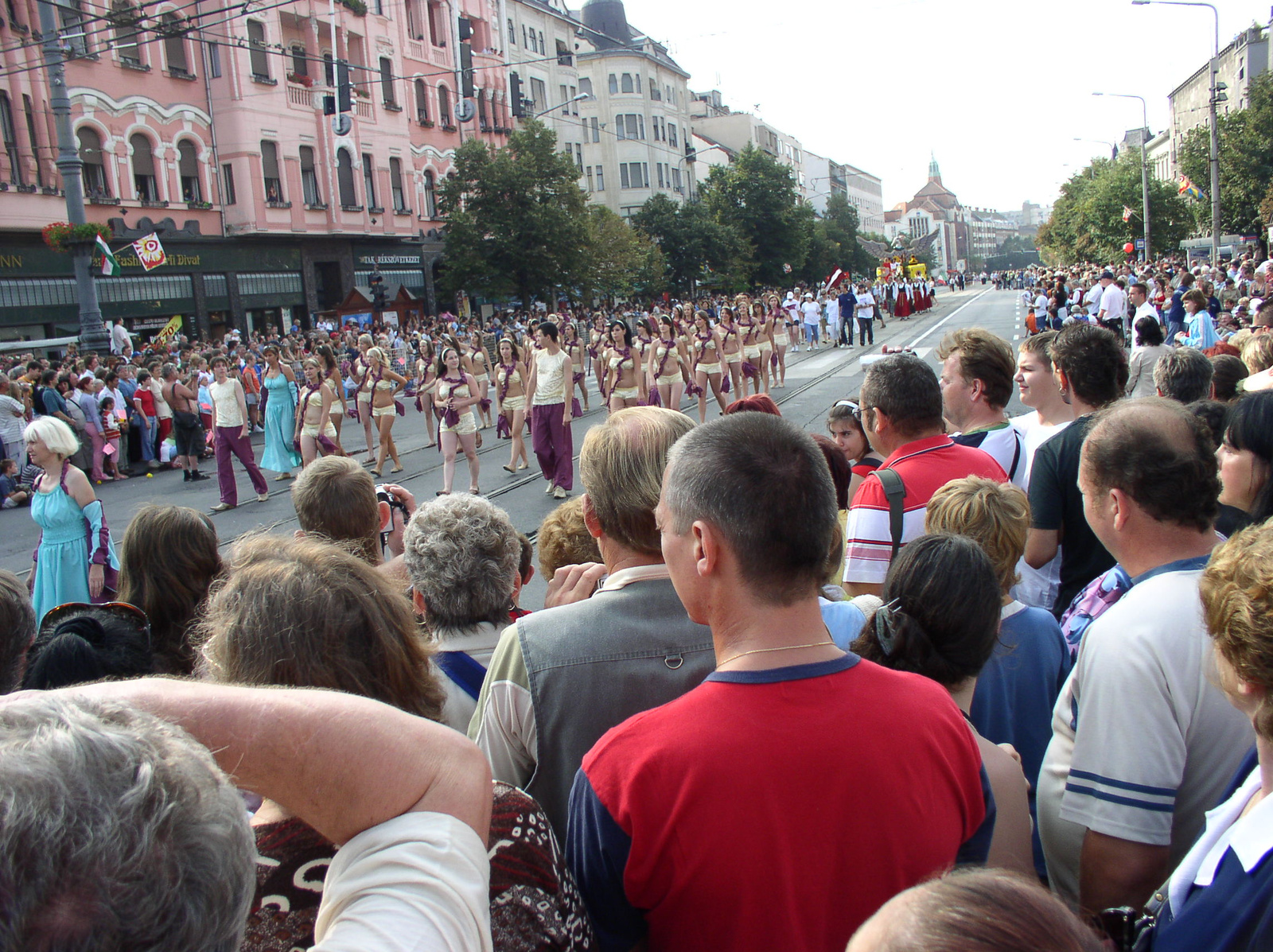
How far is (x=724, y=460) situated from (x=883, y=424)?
2.28 meters

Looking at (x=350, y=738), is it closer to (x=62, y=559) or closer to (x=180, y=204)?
(x=62, y=559)

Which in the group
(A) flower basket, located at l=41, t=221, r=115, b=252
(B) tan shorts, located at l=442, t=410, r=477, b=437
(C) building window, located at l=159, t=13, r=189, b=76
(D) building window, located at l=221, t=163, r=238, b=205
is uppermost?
(C) building window, located at l=159, t=13, r=189, b=76

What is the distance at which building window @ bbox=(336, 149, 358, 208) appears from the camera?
120 ft

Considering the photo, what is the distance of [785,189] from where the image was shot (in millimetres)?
64688

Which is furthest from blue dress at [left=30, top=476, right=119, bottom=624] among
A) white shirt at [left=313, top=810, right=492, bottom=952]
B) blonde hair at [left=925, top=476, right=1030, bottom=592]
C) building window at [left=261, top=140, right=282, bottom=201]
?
building window at [left=261, top=140, right=282, bottom=201]

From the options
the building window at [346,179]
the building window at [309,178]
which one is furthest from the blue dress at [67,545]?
the building window at [346,179]

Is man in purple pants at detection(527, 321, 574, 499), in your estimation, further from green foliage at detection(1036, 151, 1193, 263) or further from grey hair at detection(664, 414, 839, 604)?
green foliage at detection(1036, 151, 1193, 263)

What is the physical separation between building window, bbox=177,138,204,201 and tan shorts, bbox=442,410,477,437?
2398 cm

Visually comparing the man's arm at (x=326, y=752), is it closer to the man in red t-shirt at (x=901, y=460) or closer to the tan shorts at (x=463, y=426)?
the man in red t-shirt at (x=901, y=460)

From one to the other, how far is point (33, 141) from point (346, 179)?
12859 mm

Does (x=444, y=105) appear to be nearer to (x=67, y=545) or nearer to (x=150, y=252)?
(x=150, y=252)

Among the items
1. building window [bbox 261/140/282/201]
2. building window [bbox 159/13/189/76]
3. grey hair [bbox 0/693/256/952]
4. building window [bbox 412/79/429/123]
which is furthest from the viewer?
building window [bbox 412/79/429/123]

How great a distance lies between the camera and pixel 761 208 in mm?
64750

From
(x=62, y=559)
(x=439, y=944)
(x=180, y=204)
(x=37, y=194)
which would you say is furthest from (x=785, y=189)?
(x=439, y=944)
